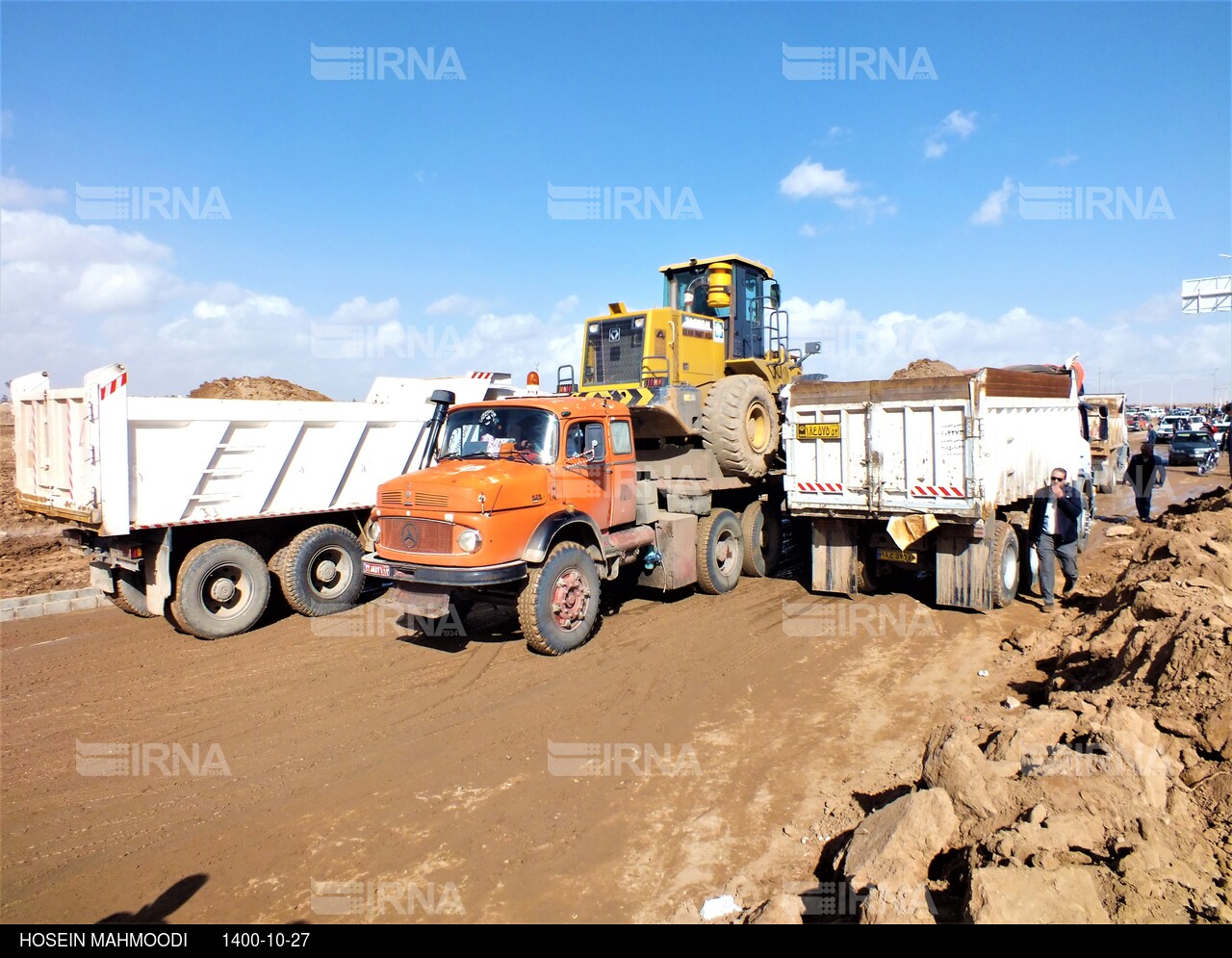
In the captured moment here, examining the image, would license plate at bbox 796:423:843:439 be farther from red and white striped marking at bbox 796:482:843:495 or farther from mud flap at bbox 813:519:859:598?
mud flap at bbox 813:519:859:598

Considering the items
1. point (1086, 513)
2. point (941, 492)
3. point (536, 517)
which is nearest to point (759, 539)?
point (941, 492)

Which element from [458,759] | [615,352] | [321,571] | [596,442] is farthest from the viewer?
[615,352]

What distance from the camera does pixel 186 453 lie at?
8.12m

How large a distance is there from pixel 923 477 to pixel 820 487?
130 centimetres

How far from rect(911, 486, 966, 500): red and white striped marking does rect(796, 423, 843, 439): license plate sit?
46.0 inches

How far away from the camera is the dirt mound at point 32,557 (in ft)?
36.6

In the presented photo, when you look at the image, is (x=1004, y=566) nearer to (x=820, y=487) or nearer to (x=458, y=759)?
(x=820, y=487)

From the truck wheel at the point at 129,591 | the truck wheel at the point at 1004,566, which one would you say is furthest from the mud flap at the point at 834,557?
the truck wheel at the point at 129,591

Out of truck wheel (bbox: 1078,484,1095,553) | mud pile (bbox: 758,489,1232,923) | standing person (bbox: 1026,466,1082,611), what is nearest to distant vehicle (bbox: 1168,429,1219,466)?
truck wheel (bbox: 1078,484,1095,553)

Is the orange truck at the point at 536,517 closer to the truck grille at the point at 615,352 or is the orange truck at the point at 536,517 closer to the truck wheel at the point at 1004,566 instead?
the truck grille at the point at 615,352

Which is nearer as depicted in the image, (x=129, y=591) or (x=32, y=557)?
(x=129, y=591)

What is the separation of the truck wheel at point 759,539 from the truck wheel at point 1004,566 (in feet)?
10.8
